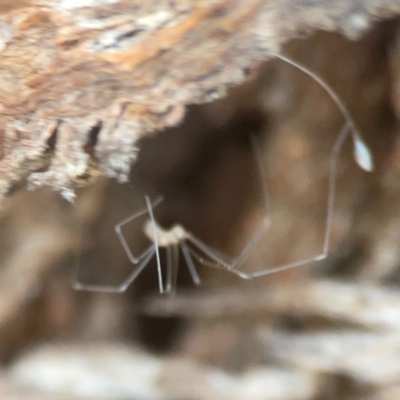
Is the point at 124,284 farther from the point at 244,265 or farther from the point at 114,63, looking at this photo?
the point at 114,63

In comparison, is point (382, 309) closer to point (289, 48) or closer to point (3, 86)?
point (289, 48)

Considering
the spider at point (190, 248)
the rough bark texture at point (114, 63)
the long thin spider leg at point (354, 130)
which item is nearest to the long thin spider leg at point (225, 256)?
the spider at point (190, 248)

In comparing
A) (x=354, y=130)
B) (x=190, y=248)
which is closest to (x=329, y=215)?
(x=354, y=130)

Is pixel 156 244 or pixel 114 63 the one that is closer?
pixel 114 63

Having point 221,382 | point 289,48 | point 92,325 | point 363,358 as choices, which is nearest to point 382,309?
point 363,358

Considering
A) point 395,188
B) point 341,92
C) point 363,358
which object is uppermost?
point 341,92

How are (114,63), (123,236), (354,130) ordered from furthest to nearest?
(123,236) < (354,130) < (114,63)
